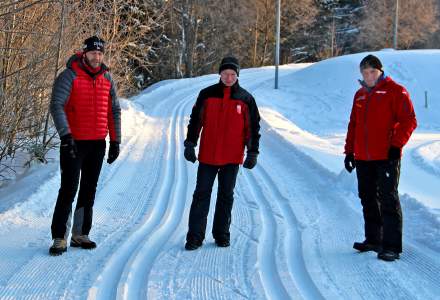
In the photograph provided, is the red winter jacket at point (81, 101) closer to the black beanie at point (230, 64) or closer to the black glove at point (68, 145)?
the black glove at point (68, 145)

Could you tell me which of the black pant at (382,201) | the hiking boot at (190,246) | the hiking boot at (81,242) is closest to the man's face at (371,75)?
the black pant at (382,201)

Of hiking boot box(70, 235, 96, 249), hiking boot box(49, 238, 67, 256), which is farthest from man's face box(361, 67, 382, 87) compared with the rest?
hiking boot box(49, 238, 67, 256)

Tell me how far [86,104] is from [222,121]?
51.1 inches

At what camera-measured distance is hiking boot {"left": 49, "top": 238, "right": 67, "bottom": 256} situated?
4.93 m

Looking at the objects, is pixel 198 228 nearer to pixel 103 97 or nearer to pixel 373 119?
pixel 103 97

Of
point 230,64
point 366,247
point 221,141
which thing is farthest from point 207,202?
point 366,247

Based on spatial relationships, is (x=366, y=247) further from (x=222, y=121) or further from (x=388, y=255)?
(x=222, y=121)

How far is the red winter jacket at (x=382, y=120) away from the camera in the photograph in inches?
186

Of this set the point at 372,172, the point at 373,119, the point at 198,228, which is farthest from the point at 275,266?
the point at 373,119

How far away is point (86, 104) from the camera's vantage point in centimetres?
502

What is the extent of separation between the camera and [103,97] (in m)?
5.15

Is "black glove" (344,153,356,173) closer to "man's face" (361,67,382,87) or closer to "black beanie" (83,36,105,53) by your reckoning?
"man's face" (361,67,382,87)

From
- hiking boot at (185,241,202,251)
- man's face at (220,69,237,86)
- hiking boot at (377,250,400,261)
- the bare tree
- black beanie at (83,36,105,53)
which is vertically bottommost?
hiking boot at (185,241,202,251)

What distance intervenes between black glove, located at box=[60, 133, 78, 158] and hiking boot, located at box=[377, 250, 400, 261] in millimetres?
2912
